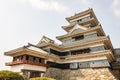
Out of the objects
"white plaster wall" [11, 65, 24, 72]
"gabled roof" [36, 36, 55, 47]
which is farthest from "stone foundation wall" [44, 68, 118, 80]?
"gabled roof" [36, 36, 55, 47]

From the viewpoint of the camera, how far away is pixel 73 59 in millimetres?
23297

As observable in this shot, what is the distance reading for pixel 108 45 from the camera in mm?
24109

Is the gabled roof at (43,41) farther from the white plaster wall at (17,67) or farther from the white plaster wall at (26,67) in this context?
the white plaster wall at (17,67)

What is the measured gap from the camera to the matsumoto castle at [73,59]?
64.8ft

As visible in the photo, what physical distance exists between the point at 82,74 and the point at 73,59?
10.2 ft

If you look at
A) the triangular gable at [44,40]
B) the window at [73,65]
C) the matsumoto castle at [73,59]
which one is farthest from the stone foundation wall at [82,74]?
the triangular gable at [44,40]

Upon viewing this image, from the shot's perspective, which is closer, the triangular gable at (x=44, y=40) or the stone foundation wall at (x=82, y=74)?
the stone foundation wall at (x=82, y=74)

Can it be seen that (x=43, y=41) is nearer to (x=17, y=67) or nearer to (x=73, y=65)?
(x=73, y=65)

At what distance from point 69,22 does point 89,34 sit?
28.3ft

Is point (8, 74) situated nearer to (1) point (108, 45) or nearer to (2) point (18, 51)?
(2) point (18, 51)

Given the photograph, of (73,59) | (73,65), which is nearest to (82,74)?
(73,65)

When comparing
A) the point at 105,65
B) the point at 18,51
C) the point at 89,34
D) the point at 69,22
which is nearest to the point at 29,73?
the point at 18,51

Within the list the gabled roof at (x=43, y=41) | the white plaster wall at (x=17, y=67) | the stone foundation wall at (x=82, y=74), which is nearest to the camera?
the stone foundation wall at (x=82, y=74)

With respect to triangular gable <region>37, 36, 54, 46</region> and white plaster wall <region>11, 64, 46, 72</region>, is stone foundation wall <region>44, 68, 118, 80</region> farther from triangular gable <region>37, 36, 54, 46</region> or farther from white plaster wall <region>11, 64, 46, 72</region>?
triangular gable <region>37, 36, 54, 46</region>
